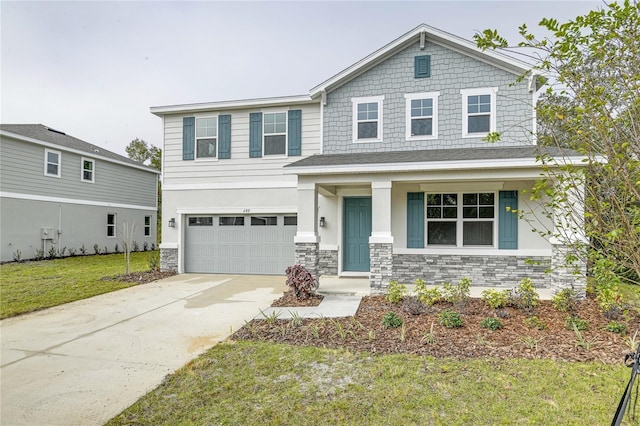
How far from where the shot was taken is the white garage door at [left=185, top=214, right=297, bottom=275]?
11297 millimetres

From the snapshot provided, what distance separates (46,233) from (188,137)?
907 centimetres

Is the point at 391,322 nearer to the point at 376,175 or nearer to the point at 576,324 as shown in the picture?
the point at 576,324

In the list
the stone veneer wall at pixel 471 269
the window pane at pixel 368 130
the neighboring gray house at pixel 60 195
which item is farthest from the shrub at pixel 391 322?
the neighboring gray house at pixel 60 195

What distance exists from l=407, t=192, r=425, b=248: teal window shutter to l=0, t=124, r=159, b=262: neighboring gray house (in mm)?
15677

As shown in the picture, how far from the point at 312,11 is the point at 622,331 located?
12.1m

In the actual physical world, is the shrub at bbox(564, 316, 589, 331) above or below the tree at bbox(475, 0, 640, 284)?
below

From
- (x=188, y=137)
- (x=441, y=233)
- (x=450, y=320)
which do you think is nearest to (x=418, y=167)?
(x=441, y=233)

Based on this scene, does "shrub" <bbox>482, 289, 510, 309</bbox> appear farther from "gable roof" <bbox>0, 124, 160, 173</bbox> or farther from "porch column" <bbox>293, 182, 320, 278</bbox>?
"gable roof" <bbox>0, 124, 160, 173</bbox>

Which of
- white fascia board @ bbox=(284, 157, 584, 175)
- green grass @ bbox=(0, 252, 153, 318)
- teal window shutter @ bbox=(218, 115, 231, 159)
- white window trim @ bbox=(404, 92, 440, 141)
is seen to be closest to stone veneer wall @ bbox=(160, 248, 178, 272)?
green grass @ bbox=(0, 252, 153, 318)

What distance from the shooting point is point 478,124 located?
984 cm

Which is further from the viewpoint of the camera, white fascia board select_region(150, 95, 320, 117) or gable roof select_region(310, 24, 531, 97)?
white fascia board select_region(150, 95, 320, 117)

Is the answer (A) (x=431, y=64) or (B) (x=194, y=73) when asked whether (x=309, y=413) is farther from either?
(B) (x=194, y=73)

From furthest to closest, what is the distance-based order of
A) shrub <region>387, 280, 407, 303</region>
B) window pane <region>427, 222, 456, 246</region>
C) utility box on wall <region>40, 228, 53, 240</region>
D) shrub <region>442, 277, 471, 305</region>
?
utility box on wall <region>40, 228, 53, 240</region> → window pane <region>427, 222, 456, 246</region> → shrub <region>387, 280, 407, 303</region> → shrub <region>442, 277, 471, 305</region>

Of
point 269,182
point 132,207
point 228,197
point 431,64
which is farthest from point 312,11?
point 132,207
